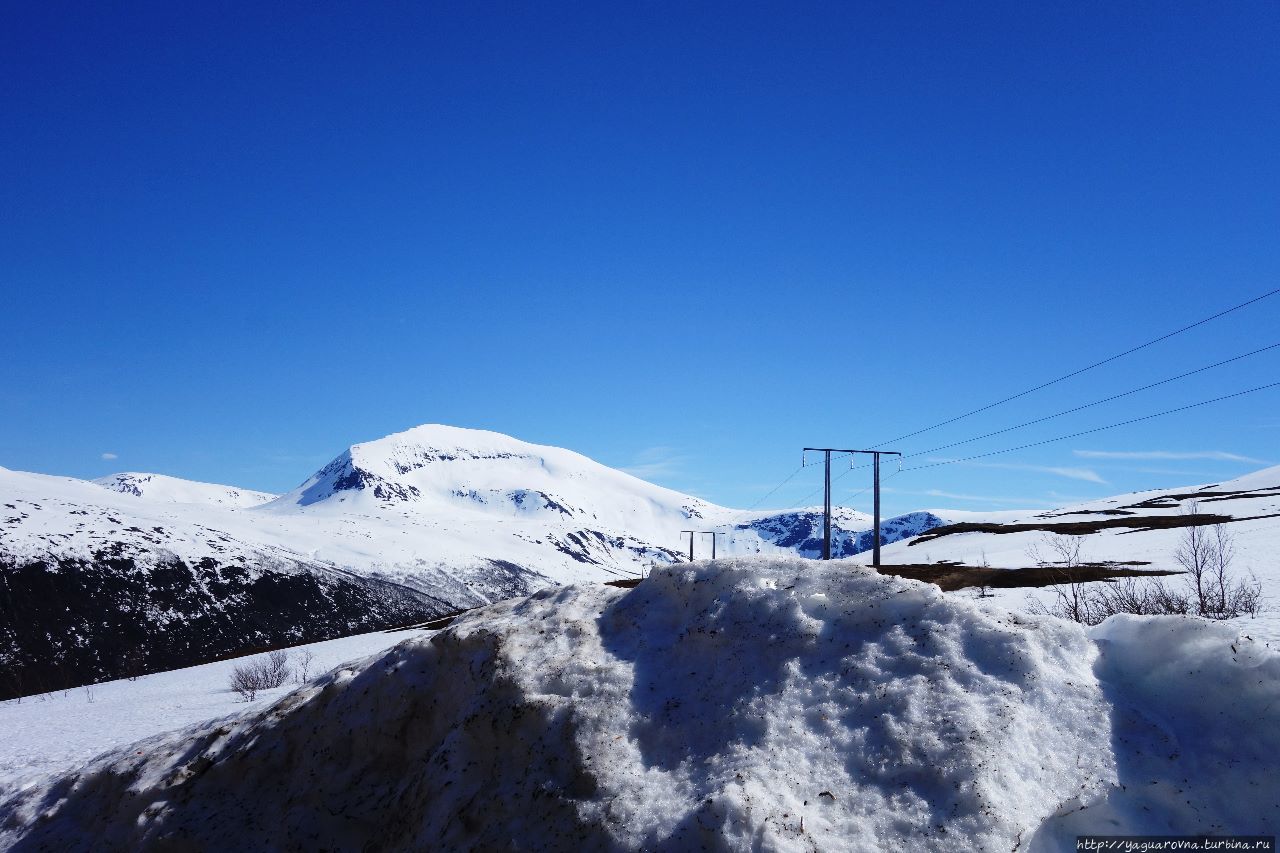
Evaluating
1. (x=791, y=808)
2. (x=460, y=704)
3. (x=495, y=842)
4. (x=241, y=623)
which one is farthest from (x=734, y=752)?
(x=241, y=623)

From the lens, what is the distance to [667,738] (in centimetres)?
460

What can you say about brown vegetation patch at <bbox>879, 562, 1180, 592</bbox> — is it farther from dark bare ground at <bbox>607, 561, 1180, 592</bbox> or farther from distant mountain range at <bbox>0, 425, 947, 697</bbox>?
distant mountain range at <bbox>0, 425, 947, 697</bbox>

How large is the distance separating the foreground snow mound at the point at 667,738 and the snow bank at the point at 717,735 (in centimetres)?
1

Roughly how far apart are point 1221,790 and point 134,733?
13328 millimetres

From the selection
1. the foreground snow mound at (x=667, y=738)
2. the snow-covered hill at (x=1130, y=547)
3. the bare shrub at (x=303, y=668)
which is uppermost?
the snow-covered hill at (x=1130, y=547)

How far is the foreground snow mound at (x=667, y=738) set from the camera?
12.9 ft

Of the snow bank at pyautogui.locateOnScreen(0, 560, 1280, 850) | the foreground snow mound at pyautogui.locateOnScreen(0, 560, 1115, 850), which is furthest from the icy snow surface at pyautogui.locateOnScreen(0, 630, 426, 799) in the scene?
the snow bank at pyautogui.locateOnScreen(0, 560, 1280, 850)

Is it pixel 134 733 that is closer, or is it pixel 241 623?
pixel 134 733

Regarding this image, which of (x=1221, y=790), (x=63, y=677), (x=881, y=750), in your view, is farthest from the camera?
(x=63, y=677)

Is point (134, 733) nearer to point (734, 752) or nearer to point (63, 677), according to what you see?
point (734, 752)

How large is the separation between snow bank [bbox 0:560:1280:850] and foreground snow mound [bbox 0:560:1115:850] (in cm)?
1

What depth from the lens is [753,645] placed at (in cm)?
512

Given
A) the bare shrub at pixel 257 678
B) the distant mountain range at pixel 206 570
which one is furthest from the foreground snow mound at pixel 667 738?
the distant mountain range at pixel 206 570

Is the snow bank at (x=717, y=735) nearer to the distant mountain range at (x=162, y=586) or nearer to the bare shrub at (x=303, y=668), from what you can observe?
the bare shrub at (x=303, y=668)
